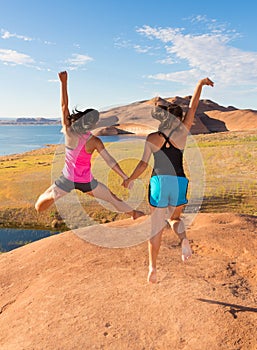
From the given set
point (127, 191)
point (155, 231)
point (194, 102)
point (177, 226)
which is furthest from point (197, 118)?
point (155, 231)

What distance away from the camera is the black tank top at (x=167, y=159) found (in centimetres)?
546

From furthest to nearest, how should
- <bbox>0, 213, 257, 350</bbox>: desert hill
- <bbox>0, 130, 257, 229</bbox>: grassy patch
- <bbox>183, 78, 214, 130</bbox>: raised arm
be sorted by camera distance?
<bbox>0, 130, 257, 229</bbox>: grassy patch < <bbox>183, 78, 214, 130</bbox>: raised arm < <bbox>0, 213, 257, 350</bbox>: desert hill

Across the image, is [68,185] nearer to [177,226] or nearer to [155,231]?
[155,231]

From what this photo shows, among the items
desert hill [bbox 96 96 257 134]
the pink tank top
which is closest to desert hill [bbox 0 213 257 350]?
the pink tank top

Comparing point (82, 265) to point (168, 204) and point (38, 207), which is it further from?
point (168, 204)

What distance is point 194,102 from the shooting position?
582 cm

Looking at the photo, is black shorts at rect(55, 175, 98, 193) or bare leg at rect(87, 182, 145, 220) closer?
black shorts at rect(55, 175, 98, 193)

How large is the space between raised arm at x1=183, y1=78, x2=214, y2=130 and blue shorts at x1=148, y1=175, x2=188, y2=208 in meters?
0.84

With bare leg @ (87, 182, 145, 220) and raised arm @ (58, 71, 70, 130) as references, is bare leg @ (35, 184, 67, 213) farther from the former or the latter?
raised arm @ (58, 71, 70, 130)

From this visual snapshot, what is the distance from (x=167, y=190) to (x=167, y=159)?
18.7 inches

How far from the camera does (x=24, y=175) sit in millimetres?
27453

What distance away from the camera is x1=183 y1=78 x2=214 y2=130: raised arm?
5.70m

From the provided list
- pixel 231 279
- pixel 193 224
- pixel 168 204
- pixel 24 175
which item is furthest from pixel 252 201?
pixel 24 175

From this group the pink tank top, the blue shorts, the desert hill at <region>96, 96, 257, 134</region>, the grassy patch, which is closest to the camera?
the blue shorts
